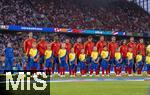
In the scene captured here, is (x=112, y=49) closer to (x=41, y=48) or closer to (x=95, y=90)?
(x=41, y=48)

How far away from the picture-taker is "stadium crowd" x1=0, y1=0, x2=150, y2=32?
35.5 m

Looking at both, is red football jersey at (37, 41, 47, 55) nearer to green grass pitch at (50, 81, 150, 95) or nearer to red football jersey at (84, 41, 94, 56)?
red football jersey at (84, 41, 94, 56)

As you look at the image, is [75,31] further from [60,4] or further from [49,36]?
[60,4]

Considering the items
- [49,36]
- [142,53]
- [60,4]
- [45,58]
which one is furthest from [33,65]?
[60,4]

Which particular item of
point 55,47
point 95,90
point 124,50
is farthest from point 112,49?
point 95,90

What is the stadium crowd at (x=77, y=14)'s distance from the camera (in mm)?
35469

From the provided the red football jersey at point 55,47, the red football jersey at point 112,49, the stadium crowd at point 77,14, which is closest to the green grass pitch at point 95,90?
the red football jersey at point 55,47

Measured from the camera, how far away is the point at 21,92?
8.29 m

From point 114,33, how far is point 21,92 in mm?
31249

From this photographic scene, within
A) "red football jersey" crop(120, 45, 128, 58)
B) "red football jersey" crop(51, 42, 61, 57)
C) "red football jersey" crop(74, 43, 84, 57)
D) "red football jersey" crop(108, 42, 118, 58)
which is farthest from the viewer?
"red football jersey" crop(120, 45, 128, 58)

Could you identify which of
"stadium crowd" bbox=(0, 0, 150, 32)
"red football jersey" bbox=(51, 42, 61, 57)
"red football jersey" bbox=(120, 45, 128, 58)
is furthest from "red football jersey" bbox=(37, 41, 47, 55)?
"stadium crowd" bbox=(0, 0, 150, 32)

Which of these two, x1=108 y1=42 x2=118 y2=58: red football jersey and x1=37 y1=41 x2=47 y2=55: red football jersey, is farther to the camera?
x1=108 y1=42 x2=118 y2=58: red football jersey

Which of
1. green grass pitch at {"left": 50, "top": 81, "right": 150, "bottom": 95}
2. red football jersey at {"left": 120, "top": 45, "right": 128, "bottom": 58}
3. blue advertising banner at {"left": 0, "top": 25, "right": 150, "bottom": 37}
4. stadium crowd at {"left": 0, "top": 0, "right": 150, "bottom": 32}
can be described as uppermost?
stadium crowd at {"left": 0, "top": 0, "right": 150, "bottom": 32}

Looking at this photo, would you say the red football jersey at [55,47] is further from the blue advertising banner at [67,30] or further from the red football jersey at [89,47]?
the blue advertising banner at [67,30]
